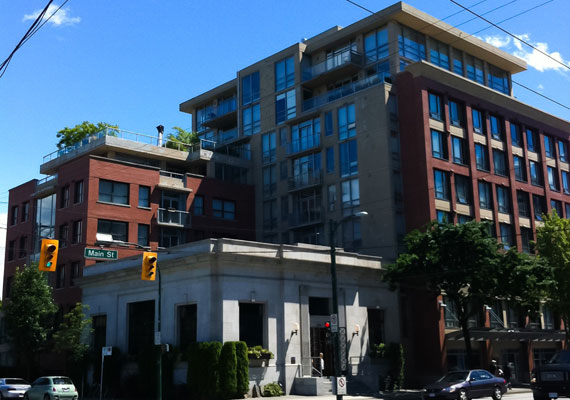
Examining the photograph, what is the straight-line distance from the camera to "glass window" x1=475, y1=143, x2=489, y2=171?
54.2 metres

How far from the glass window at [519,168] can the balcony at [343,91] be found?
14.1 metres

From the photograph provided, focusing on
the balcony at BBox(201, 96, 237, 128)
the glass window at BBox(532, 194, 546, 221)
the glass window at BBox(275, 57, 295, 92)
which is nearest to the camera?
the glass window at BBox(532, 194, 546, 221)

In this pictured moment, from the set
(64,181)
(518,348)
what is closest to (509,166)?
(518,348)

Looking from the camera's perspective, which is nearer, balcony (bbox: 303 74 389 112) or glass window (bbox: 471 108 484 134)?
balcony (bbox: 303 74 389 112)

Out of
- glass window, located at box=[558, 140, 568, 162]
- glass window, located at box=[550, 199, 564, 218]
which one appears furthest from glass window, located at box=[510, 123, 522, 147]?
glass window, located at box=[558, 140, 568, 162]

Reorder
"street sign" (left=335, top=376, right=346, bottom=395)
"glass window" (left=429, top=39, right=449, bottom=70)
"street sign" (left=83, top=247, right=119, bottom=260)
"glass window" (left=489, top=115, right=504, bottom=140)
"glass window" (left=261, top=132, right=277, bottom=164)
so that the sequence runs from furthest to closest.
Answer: "glass window" (left=261, top=132, right=277, bottom=164), "glass window" (left=429, top=39, right=449, bottom=70), "glass window" (left=489, top=115, right=504, bottom=140), "street sign" (left=83, top=247, right=119, bottom=260), "street sign" (left=335, top=376, right=346, bottom=395)

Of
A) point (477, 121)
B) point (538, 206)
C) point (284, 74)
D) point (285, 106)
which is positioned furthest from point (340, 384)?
point (284, 74)

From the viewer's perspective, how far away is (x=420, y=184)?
4934 cm

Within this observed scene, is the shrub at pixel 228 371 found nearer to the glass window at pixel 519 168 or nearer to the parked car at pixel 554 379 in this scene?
the parked car at pixel 554 379

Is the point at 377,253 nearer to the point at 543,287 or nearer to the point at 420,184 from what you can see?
the point at 420,184

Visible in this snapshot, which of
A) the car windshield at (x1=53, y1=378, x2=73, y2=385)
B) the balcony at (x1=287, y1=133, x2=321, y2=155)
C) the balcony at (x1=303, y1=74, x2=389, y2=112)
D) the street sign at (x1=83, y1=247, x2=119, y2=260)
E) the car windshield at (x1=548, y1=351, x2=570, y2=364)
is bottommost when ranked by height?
the car windshield at (x1=53, y1=378, x2=73, y2=385)

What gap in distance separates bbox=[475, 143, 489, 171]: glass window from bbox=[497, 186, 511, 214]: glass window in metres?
2.39

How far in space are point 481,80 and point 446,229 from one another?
87.1ft

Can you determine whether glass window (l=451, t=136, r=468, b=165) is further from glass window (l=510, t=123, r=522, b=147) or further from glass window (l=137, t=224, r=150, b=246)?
glass window (l=137, t=224, r=150, b=246)
